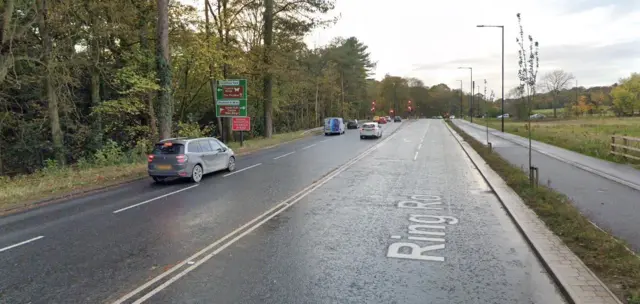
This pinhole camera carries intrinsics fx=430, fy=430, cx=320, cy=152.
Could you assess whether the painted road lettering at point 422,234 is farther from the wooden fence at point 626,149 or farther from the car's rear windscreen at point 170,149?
the wooden fence at point 626,149

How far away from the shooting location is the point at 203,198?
1131 cm

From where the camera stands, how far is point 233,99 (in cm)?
2688

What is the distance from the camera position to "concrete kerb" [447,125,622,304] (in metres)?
4.90

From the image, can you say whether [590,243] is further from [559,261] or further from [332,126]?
[332,126]

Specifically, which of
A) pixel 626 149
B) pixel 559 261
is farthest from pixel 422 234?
pixel 626 149

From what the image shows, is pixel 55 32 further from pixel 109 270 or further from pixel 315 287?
pixel 315 287

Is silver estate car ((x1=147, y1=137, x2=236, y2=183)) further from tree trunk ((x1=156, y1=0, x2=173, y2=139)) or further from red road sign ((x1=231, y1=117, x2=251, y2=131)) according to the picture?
red road sign ((x1=231, y1=117, x2=251, y2=131))

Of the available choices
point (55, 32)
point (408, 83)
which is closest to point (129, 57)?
point (55, 32)

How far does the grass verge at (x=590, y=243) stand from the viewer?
204 inches

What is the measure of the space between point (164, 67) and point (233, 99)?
311 inches

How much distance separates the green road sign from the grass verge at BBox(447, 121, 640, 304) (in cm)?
1893

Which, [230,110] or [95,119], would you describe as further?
[230,110]

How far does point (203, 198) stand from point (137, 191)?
2637 millimetres

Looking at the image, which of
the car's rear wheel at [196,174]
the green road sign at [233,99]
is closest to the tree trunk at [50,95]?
the green road sign at [233,99]
